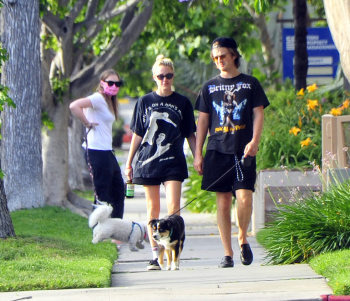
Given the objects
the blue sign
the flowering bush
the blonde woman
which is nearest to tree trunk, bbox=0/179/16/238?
the blonde woman

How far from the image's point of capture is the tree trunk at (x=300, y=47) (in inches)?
612

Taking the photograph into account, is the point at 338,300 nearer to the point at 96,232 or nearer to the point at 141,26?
the point at 96,232

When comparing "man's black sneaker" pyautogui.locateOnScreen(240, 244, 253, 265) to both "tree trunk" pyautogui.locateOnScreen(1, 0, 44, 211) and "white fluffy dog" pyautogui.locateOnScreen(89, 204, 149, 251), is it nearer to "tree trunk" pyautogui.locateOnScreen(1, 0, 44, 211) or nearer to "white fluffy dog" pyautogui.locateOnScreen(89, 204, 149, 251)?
"white fluffy dog" pyautogui.locateOnScreen(89, 204, 149, 251)

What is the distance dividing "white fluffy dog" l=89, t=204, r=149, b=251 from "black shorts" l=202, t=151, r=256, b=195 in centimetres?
216

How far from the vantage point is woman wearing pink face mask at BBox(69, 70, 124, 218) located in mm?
9422

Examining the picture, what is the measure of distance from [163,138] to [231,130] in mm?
740

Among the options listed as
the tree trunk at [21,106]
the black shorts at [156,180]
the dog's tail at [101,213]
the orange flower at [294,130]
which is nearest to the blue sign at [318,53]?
the orange flower at [294,130]

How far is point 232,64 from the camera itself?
22.9 feet

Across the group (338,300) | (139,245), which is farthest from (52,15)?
(338,300)

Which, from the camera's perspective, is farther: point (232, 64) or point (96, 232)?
point (96, 232)

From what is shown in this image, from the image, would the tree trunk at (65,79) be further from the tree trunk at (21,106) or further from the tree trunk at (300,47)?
the tree trunk at (300,47)

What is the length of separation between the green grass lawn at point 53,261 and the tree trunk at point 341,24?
259cm

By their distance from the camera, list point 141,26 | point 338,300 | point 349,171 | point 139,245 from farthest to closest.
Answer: point 141,26 < point 139,245 < point 349,171 < point 338,300

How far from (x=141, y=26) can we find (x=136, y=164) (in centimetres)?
703
